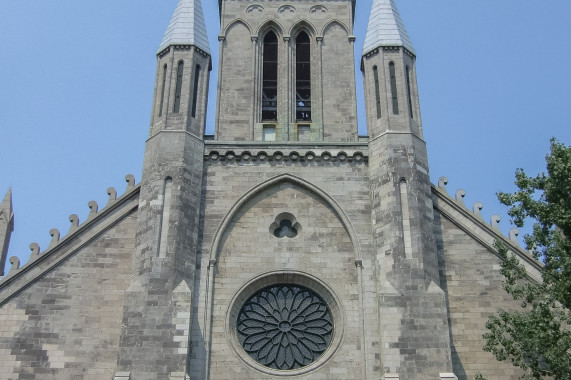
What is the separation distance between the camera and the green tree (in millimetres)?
18984

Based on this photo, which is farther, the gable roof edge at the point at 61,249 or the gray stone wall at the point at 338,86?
the gray stone wall at the point at 338,86

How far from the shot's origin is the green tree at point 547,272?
18984 millimetres

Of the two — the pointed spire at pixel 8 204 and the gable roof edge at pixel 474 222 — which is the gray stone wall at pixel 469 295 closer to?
the gable roof edge at pixel 474 222

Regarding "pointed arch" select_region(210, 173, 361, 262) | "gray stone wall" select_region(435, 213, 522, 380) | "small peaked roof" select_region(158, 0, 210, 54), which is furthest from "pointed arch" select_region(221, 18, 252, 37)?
"gray stone wall" select_region(435, 213, 522, 380)

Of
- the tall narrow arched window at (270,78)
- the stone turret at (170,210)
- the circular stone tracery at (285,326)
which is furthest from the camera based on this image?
the tall narrow arched window at (270,78)

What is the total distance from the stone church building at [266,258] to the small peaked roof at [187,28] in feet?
0.36

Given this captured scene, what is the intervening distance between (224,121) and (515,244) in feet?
34.0

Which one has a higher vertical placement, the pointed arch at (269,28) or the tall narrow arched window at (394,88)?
the pointed arch at (269,28)

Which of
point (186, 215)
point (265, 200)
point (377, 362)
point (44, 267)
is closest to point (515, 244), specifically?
point (377, 362)

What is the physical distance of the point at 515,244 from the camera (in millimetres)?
25281

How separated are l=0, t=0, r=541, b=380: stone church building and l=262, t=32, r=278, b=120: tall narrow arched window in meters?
0.78

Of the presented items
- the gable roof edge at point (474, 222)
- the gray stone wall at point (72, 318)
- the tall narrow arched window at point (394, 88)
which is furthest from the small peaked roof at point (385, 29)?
the gray stone wall at point (72, 318)

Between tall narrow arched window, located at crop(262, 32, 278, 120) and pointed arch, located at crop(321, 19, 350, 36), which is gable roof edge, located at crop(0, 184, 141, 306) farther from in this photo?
pointed arch, located at crop(321, 19, 350, 36)

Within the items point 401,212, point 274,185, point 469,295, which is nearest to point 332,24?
point 274,185
